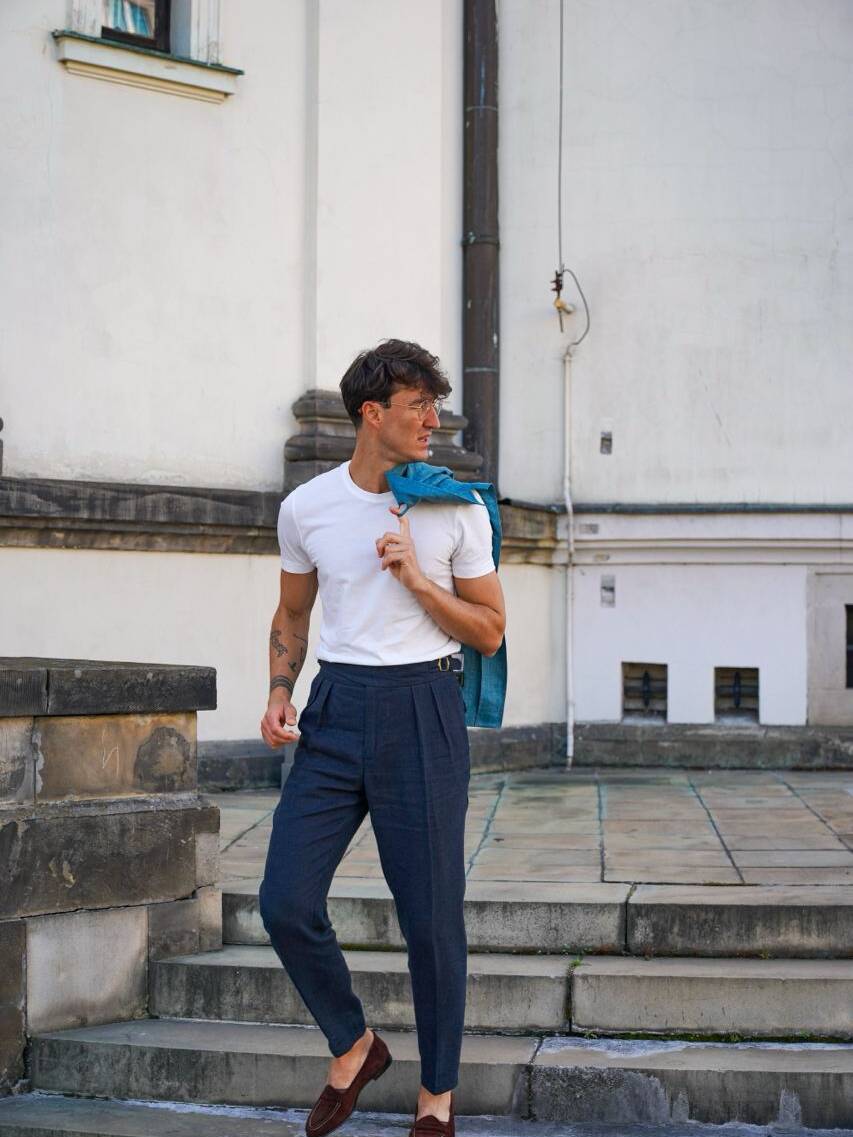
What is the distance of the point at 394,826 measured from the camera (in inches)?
150

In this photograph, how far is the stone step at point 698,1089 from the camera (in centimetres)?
430

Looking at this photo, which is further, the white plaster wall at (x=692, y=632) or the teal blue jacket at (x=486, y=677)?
the white plaster wall at (x=692, y=632)

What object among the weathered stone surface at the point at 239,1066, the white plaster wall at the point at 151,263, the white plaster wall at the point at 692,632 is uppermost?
the white plaster wall at the point at 151,263

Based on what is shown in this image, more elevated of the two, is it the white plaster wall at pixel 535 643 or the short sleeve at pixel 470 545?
the short sleeve at pixel 470 545

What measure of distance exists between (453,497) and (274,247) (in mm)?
4812

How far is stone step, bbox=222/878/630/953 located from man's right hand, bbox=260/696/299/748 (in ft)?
4.64

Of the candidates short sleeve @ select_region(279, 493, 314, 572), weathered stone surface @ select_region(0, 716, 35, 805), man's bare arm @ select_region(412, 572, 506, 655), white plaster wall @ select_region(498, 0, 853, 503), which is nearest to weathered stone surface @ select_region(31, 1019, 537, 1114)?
weathered stone surface @ select_region(0, 716, 35, 805)

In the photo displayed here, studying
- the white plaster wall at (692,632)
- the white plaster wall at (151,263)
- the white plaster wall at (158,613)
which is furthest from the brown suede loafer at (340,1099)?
the white plaster wall at (692,632)

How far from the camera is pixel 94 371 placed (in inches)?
309

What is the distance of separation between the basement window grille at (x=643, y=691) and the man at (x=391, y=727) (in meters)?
5.26

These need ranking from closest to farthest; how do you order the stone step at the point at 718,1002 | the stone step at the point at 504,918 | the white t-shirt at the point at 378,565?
the white t-shirt at the point at 378,565 < the stone step at the point at 718,1002 < the stone step at the point at 504,918

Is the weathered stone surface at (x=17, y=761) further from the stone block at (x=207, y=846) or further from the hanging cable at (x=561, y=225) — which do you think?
the hanging cable at (x=561, y=225)

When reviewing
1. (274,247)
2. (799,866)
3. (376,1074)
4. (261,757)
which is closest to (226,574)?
(261,757)

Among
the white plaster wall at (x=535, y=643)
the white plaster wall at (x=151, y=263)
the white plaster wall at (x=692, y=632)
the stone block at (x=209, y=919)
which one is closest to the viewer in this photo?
the stone block at (x=209, y=919)
